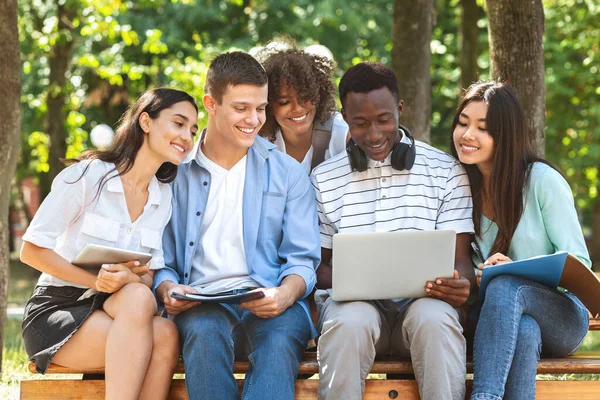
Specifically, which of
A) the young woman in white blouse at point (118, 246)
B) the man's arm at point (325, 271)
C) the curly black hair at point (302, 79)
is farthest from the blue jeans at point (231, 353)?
the curly black hair at point (302, 79)

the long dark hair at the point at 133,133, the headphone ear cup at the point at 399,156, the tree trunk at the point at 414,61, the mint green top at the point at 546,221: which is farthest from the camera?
the tree trunk at the point at 414,61

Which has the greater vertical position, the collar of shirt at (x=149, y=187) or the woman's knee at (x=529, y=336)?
the collar of shirt at (x=149, y=187)

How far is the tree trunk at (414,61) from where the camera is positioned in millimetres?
6930

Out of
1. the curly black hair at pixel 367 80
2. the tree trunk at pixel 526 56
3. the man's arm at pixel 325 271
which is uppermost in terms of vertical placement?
Result: the tree trunk at pixel 526 56

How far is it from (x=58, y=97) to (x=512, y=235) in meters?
12.0

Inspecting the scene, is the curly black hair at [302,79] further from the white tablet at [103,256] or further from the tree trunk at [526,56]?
the white tablet at [103,256]

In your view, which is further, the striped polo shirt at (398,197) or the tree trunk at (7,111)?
the tree trunk at (7,111)

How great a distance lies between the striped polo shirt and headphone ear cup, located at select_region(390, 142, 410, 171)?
0.19ft

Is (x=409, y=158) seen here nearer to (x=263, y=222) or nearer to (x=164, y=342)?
(x=263, y=222)

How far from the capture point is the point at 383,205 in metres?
4.23

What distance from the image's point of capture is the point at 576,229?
3.96 metres

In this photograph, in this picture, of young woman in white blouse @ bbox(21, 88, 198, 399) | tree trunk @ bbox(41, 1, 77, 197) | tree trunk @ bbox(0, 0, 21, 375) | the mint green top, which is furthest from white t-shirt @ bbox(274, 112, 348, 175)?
tree trunk @ bbox(41, 1, 77, 197)

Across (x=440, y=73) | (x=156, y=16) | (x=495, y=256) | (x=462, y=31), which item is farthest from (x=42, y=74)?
(x=495, y=256)

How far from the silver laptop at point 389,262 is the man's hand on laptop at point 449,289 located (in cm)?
3
